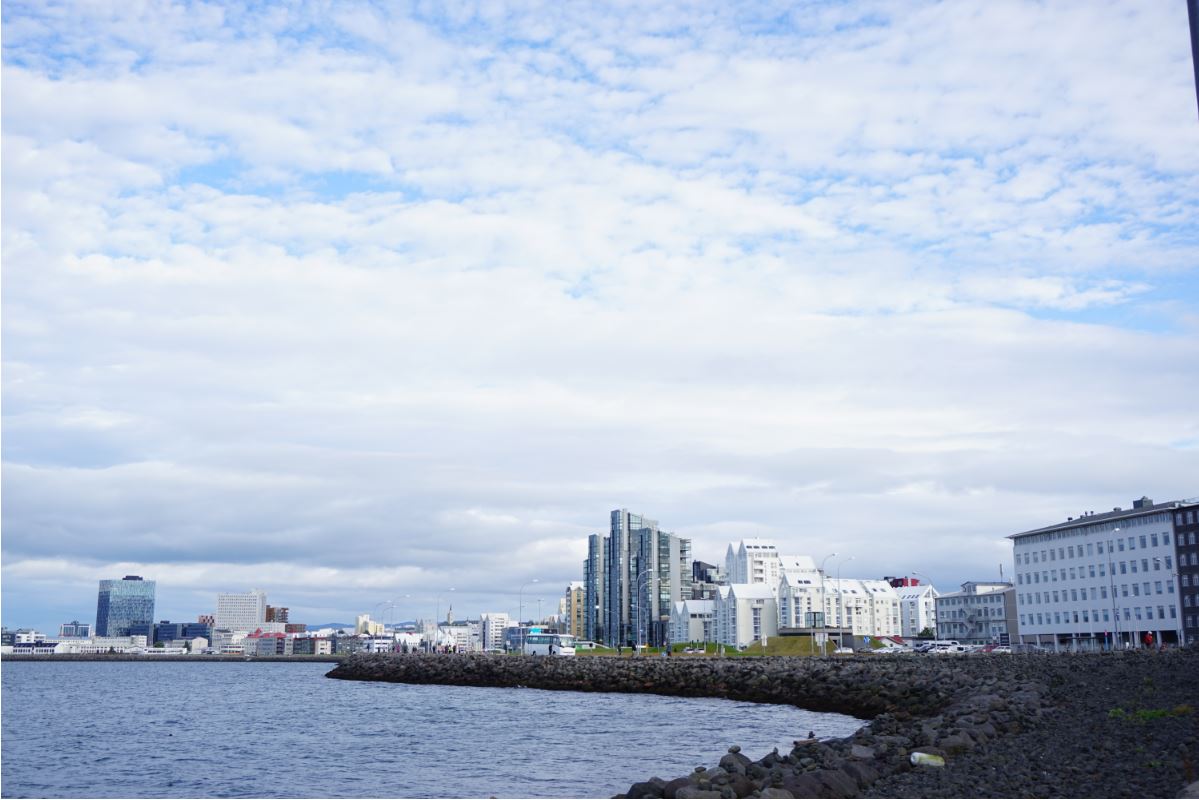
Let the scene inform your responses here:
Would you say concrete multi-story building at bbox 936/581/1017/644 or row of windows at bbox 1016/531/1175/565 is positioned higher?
row of windows at bbox 1016/531/1175/565

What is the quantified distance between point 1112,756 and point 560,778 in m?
19.2

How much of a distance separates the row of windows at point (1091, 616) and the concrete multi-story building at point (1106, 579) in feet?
0.40

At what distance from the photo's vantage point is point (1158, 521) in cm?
12838

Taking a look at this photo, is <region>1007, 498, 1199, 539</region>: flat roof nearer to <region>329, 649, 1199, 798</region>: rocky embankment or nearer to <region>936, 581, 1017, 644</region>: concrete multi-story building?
<region>936, 581, 1017, 644</region>: concrete multi-story building

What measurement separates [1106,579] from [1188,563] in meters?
12.3

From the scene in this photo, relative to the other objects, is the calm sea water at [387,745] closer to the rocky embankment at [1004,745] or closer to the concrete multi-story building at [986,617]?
the rocky embankment at [1004,745]

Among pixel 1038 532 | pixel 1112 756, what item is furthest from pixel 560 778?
pixel 1038 532

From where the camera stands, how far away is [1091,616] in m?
136

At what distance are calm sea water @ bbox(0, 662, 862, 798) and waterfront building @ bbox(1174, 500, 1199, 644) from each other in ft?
253

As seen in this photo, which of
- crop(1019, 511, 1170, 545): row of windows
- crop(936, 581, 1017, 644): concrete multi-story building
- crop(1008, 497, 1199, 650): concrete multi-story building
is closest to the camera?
crop(1008, 497, 1199, 650): concrete multi-story building

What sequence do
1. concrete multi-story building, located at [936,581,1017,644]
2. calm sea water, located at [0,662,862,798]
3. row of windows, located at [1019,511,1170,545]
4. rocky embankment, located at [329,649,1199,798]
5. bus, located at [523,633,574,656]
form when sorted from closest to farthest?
rocky embankment, located at [329,649,1199,798] < calm sea water, located at [0,662,862,798] < row of windows, located at [1019,511,1170,545] < bus, located at [523,633,574,656] < concrete multi-story building, located at [936,581,1017,644]

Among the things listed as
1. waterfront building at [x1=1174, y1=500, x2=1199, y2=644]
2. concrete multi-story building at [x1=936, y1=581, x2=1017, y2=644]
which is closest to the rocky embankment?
waterfront building at [x1=1174, y1=500, x2=1199, y2=644]

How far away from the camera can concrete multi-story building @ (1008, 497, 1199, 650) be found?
12581 centimetres

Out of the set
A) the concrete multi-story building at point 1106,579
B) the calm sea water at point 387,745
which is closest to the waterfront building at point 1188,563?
the concrete multi-story building at point 1106,579
